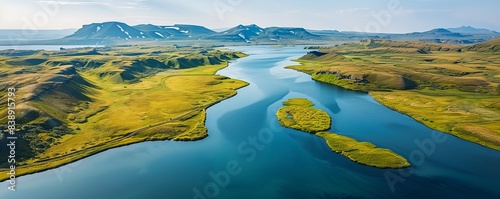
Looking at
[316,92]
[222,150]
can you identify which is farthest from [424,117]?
[222,150]

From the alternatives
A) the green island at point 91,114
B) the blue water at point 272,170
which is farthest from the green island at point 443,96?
the green island at point 91,114

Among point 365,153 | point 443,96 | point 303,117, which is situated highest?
point 443,96

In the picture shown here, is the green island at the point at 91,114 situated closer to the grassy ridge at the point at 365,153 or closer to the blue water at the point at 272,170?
the blue water at the point at 272,170

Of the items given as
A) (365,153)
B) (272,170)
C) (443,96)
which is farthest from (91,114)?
(443,96)

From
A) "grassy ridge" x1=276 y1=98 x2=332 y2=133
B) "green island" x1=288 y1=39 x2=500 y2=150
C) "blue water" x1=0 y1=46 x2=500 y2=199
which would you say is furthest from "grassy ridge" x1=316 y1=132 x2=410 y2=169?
"green island" x1=288 y1=39 x2=500 y2=150

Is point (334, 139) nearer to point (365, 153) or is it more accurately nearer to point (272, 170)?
point (365, 153)

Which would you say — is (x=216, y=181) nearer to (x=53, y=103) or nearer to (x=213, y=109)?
(x=213, y=109)
